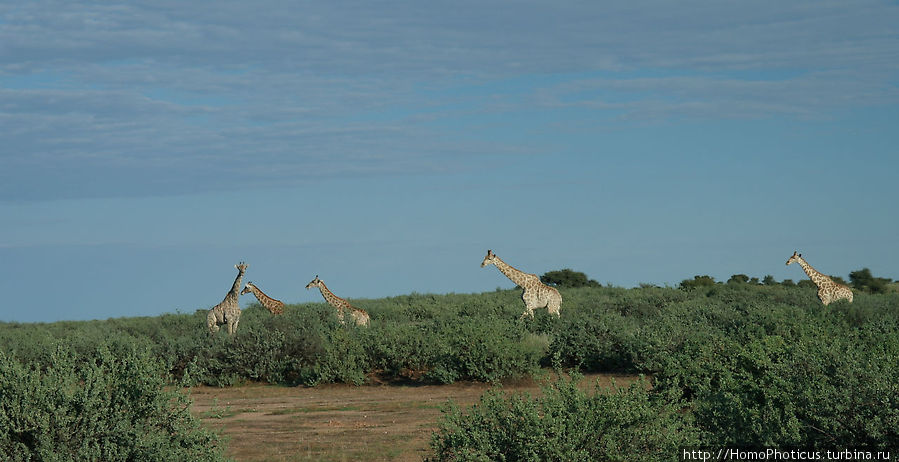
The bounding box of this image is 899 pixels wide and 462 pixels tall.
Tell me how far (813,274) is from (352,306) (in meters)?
15.0

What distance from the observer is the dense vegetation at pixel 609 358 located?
860cm

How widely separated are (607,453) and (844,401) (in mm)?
2220

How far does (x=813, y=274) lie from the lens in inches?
1206

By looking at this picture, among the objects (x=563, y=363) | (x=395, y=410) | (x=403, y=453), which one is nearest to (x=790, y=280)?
(x=563, y=363)

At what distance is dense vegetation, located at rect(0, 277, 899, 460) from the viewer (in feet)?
28.2

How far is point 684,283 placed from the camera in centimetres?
4319

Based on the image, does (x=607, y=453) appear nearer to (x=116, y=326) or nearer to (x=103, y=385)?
(x=103, y=385)

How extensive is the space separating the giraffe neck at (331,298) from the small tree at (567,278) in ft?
79.8

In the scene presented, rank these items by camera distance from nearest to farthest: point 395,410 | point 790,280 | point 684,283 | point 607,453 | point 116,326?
point 607,453
point 395,410
point 116,326
point 684,283
point 790,280

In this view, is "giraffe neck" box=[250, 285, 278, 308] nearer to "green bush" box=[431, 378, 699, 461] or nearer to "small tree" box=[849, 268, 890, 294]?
"green bush" box=[431, 378, 699, 461]

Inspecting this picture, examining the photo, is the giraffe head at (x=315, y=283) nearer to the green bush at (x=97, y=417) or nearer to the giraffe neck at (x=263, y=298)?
the giraffe neck at (x=263, y=298)

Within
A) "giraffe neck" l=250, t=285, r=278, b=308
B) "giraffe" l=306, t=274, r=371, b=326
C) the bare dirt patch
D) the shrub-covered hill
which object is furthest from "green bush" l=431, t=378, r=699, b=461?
"giraffe neck" l=250, t=285, r=278, b=308

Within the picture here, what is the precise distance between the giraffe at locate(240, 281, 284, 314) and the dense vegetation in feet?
2.14

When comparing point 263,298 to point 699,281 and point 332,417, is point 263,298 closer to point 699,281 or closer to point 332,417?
point 332,417
